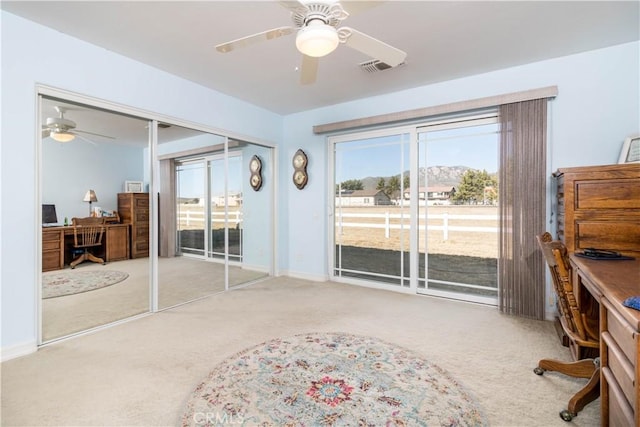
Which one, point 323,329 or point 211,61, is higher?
point 211,61

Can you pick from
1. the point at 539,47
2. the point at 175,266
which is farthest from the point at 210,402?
the point at 539,47

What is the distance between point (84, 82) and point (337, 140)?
301 centimetres

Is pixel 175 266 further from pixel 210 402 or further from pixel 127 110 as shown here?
pixel 210 402

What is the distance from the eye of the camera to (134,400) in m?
1.81

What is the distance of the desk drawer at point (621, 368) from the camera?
43.3 inches

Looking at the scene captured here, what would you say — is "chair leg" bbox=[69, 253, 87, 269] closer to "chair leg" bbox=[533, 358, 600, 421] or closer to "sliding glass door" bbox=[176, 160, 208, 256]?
"sliding glass door" bbox=[176, 160, 208, 256]

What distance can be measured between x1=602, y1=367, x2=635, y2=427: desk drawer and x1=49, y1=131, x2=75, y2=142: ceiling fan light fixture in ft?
13.4

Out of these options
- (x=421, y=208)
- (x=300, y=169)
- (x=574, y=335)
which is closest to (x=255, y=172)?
(x=300, y=169)

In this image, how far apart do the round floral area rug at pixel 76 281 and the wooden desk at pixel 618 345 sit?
149 inches

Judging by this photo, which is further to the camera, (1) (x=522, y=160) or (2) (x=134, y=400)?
(1) (x=522, y=160)

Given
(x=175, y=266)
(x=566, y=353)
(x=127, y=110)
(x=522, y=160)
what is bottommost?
(x=566, y=353)

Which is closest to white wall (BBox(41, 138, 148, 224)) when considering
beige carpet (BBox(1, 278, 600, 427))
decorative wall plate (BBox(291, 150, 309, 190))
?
beige carpet (BBox(1, 278, 600, 427))

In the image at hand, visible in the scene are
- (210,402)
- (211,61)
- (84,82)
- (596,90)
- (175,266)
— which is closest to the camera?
(210,402)

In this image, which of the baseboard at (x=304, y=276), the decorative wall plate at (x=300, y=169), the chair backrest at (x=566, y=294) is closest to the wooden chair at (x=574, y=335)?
the chair backrest at (x=566, y=294)
